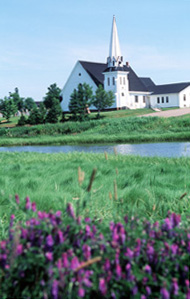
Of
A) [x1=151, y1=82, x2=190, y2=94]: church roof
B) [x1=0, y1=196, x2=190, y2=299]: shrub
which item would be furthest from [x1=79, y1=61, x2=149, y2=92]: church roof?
[x1=0, y1=196, x2=190, y2=299]: shrub

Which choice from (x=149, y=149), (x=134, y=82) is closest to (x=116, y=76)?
(x=134, y=82)

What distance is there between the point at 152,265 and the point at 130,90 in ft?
196

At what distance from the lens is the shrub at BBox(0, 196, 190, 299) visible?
189 cm

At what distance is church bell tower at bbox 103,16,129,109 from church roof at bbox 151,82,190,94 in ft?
25.1

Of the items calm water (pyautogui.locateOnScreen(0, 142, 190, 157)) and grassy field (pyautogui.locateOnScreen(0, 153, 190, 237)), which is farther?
calm water (pyautogui.locateOnScreen(0, 142, 190, 157))

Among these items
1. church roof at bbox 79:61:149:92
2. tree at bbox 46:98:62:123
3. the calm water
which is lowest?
the calm water

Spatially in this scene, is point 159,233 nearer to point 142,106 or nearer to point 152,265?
point 152,265

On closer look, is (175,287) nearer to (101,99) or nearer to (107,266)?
(107,266)

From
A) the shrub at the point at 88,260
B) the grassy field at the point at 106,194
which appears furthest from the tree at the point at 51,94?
the shrub at the point at 88,260

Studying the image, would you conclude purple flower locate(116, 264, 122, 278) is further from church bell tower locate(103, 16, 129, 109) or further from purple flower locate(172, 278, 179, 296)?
church bell tower locate(103, 16, 129, 109)

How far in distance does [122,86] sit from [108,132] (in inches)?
1052

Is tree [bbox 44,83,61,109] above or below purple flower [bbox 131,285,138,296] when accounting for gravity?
above

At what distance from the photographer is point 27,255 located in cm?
195

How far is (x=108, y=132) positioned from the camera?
107ft
